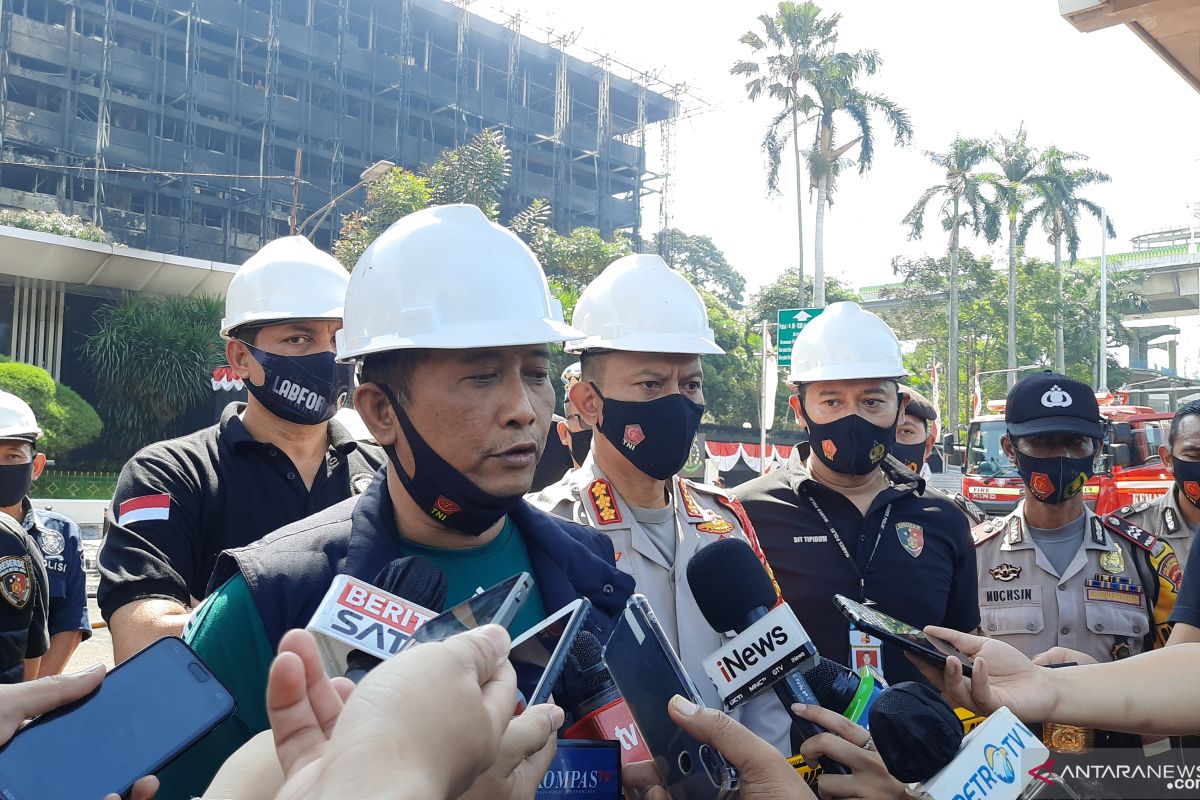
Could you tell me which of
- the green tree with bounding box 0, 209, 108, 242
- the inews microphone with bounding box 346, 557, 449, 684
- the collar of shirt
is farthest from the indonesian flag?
the green tree with bounding box 0, 209, 108, 242

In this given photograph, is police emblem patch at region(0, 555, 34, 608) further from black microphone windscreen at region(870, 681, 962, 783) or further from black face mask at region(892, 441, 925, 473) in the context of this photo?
black face mask at region(892, 441, 925, 473)

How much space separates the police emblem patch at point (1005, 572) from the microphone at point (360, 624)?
3.35 meters

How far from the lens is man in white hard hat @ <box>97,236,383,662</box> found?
9.50 feet

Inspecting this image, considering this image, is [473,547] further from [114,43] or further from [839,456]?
[114,43]

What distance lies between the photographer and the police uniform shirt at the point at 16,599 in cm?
392

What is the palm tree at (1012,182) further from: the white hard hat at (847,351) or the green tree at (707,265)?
the white hard hat at (847,351)

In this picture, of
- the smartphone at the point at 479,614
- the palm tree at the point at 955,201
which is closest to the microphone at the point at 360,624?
the smartphone at the point at 479,614

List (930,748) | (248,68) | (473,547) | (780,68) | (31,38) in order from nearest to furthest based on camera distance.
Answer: (930,748)
(473,547)
(780,68)
(31,38)
(248,68)

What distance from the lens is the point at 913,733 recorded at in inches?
63.1

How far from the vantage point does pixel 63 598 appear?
4770 mm

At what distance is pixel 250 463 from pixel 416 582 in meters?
1.82

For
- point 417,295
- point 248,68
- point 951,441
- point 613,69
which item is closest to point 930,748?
point 417,295

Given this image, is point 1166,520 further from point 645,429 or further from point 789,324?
point 789,324

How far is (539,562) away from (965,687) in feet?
3.05
